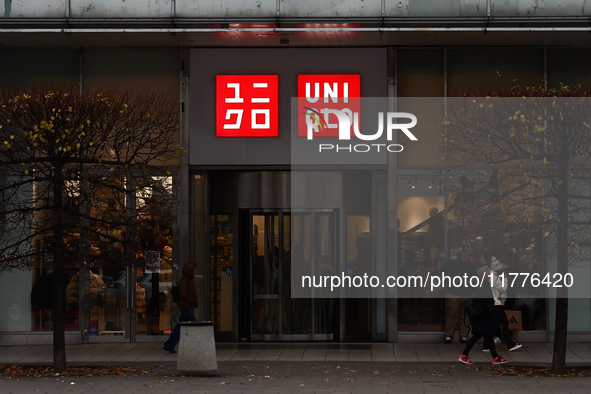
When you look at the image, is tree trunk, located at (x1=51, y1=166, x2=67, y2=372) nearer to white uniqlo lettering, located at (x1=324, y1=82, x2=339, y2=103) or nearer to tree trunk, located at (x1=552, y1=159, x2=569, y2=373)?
white uniqlo lettering, located at (x1=324, y1=82, x2=339, y2=103)

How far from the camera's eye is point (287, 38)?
533 inches

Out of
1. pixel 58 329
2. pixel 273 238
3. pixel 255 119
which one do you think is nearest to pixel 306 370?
pixel 273 238

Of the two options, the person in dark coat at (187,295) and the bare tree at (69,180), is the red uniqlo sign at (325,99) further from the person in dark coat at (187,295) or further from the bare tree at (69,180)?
the bare tree at (69,180)

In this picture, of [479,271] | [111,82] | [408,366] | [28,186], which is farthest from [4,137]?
[479,271]

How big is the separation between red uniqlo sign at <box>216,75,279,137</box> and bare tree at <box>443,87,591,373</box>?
426 cm

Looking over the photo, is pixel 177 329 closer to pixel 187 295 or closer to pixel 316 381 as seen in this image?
pixel 187 295

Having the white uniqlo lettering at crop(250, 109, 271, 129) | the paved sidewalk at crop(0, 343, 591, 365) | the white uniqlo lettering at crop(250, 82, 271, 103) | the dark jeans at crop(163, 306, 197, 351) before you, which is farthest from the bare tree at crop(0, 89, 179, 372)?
the white uniqlo lettering at crop(250, 82, 271, 103)

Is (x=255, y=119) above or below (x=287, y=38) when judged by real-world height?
below

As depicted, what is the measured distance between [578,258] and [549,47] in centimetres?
491

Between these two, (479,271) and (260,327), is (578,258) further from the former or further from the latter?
(260,327)

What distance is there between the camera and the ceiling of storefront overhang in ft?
43.3

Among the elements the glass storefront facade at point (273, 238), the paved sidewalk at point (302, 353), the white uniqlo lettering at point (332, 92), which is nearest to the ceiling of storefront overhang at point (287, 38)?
the glass storefront facade at point (273, 238)

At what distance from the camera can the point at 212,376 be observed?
1062cm

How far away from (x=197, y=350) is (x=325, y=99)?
225 inches
